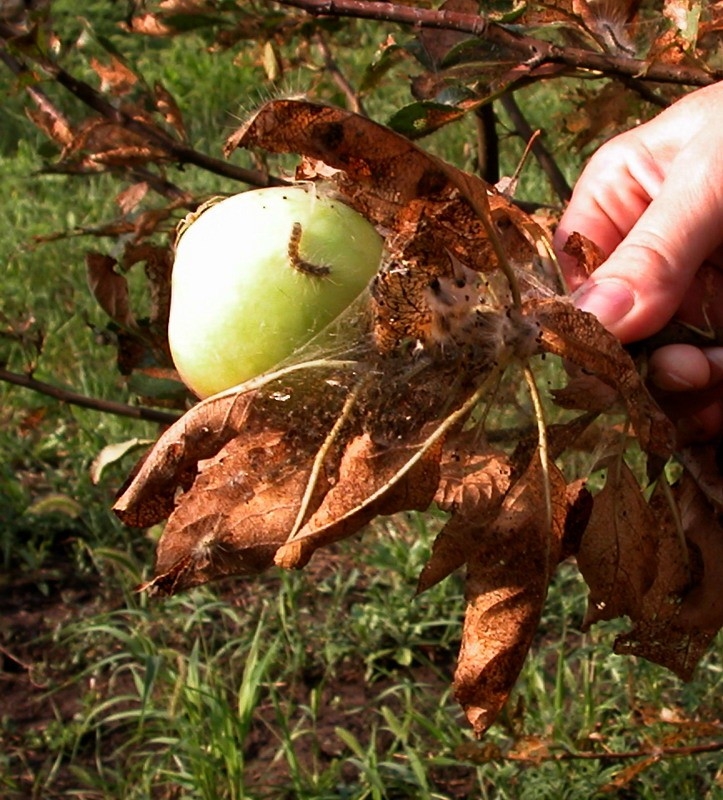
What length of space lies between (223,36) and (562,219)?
73 centimetres

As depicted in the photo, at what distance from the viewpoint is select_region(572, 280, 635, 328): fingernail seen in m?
1.09

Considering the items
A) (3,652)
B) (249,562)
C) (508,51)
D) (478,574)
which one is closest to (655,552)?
(478,574)

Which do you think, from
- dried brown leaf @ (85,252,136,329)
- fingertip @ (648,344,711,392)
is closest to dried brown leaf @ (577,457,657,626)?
fingertip @ (648,344,711,392)

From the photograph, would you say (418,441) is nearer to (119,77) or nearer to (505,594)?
(505,594)

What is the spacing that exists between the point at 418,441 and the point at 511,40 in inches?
25.5

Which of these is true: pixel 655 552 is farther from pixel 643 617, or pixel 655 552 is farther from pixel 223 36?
pixel 223 36

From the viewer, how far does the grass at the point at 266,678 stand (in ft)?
6.96

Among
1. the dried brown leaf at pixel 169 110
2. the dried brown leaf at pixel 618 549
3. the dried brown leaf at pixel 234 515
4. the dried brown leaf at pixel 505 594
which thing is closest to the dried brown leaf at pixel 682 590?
the dried brown leaf at pixel 618 549

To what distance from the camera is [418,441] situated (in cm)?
93

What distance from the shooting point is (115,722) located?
2.53 m

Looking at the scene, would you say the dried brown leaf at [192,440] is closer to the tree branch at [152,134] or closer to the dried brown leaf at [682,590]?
the dried brown leaf at [682,590]

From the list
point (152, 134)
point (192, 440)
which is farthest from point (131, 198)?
Answer: point (192, 440)

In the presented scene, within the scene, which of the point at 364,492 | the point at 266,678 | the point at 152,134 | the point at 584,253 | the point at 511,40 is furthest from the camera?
the point at 266,678

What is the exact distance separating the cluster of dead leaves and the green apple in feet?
0.10
